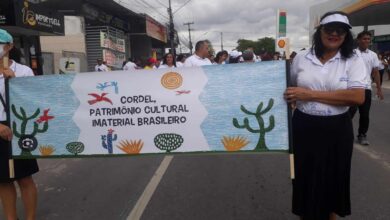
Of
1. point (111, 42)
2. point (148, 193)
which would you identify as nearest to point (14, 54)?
point (148, 193)

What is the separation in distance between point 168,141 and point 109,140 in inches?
20.4

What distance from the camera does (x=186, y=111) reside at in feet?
12.3

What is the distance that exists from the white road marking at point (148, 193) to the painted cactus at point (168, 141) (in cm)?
104

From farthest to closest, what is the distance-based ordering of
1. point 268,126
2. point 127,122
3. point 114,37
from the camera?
point 114,37
point 127,122
point 268,126

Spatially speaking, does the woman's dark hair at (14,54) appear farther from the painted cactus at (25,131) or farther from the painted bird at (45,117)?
the painted bird at (45,117)

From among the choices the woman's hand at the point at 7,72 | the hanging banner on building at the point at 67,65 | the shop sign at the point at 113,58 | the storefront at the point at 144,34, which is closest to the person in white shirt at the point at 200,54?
the woman's hand at the point at 7,72

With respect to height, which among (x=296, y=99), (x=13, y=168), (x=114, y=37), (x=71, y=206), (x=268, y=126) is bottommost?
(x=71, y=206)

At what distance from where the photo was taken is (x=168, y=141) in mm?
3814

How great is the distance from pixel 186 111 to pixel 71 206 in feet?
6.63

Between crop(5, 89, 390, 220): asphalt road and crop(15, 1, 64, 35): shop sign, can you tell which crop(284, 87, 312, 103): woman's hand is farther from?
crop(15, 1, 64, 35): shop sign

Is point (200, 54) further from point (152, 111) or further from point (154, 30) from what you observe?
point (154, 30)

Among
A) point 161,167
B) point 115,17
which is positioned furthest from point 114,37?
point 161,167

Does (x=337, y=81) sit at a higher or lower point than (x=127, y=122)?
higher

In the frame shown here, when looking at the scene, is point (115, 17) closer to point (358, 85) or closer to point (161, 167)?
point (161, 167)
